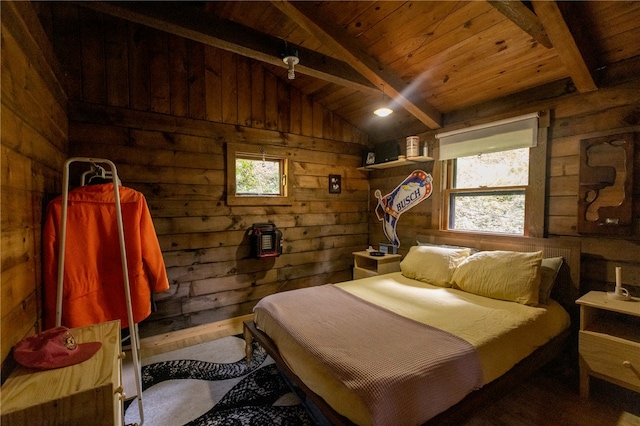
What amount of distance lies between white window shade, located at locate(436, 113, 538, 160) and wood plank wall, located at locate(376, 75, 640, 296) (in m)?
0.11

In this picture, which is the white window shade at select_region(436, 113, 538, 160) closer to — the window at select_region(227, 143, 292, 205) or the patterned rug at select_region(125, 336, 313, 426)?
the window at select_region(227, 143, 292, 205)

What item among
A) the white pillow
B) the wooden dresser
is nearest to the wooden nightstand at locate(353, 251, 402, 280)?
the white pillow

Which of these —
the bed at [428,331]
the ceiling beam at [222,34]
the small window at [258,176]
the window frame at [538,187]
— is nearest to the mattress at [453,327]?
the bed at [428,331]

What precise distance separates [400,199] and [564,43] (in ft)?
7.11

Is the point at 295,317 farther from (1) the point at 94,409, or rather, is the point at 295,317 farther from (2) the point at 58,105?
(2) the point at 58,105

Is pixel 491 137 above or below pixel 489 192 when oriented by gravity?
above

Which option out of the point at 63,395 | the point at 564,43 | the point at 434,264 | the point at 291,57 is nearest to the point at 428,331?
the point at 434,264

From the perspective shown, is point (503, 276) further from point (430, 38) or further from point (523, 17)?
point (430, 38)

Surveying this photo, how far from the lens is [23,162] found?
4.37 ft

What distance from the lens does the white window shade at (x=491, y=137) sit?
2527mm

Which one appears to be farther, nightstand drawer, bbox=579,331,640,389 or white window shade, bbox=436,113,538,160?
white window shade, bbox=436,113,538,160

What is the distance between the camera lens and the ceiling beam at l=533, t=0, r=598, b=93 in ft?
5.29

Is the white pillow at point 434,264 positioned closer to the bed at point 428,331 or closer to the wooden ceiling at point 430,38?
the bed at point 428,331

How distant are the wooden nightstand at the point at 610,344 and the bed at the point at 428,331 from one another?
0.56ft
